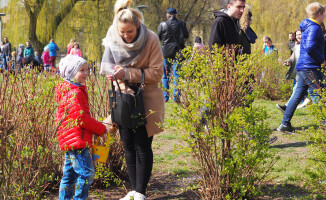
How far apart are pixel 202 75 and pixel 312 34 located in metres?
2.90

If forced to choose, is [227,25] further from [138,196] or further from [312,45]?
[138,196]

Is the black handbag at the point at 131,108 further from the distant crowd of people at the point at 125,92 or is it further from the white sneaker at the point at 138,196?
the white sneaker at the point at 138,196

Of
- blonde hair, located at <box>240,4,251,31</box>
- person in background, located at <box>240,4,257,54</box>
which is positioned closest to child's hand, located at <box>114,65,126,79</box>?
person in background, located at <box>240,4,257,54</box>

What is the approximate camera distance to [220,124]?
3447 mm

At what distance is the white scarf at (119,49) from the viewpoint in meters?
3.63

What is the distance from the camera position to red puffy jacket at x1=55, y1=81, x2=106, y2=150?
340 cm

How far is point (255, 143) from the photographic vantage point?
3.43 metres

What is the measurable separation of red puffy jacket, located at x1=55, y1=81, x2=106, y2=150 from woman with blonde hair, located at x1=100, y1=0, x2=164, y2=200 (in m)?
0.33

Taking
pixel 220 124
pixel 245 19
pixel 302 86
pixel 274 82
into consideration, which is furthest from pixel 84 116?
pixel 274 82

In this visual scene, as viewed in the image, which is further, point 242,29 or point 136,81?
point 242,29

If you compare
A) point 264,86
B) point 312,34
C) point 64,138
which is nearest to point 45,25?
point 264,86

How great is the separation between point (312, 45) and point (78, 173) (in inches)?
153

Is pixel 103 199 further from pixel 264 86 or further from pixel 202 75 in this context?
pixel 264 86

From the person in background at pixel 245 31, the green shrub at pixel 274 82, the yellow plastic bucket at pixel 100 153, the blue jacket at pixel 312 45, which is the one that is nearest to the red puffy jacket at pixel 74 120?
the yellow plastic bucket at pixel 100 153
